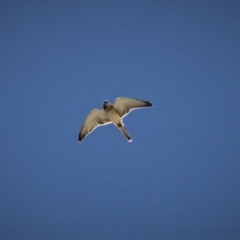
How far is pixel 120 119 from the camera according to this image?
1019 centimetres

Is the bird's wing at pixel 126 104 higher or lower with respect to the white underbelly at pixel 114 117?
higher

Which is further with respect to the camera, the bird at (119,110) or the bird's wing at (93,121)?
the bird's wing at (93,121)

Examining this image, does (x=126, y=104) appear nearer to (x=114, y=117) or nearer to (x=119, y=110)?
(x=119, y=110)

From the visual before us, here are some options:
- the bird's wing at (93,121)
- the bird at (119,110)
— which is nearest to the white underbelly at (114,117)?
the bird at (119,110)

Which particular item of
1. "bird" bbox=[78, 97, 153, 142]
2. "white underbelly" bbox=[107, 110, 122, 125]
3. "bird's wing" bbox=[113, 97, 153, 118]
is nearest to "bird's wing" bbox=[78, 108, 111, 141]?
"bird" bbox=[78, 97, 153, 142]

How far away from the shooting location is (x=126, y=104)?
1027 cm

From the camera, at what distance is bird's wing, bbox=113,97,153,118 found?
33.4 ft

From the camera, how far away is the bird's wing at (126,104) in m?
10.2

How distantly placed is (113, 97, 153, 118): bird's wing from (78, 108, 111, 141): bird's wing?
0.48 m

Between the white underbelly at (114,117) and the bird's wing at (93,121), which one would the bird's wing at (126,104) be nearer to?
the white underbelly at (114,117)

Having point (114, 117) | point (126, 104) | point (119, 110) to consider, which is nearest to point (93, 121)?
point (114, 117)

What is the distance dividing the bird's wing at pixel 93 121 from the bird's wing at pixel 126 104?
482 millimetres

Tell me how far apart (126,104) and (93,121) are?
1.10 metres

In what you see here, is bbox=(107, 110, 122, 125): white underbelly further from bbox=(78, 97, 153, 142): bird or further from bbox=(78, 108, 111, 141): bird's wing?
bbox=(78, 108, 111, 141): bird's wing
